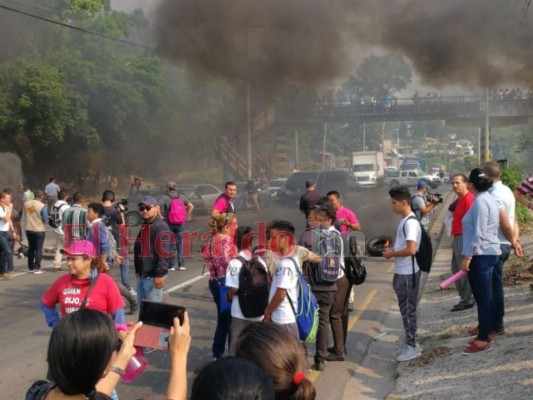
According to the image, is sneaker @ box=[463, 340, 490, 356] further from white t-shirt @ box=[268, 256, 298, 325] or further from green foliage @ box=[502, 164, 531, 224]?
green foliage @ box=[502, 164, 531, 224]

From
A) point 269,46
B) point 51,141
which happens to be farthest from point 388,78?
point 51,141

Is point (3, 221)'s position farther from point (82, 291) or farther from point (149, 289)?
point (82, 291)

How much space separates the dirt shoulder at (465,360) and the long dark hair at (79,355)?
11.1 feet

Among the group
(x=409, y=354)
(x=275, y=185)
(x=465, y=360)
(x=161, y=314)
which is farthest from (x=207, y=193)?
(x=161, y=314)

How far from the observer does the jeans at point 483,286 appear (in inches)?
234

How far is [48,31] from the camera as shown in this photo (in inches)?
1212

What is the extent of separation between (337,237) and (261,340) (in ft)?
12.9

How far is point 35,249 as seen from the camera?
40.2ft

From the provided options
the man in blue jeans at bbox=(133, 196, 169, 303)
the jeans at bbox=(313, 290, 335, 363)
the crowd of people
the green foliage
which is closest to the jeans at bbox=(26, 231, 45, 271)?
the crowd of people

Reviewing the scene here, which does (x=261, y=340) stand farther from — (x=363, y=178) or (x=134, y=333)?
(x=363, y=178)

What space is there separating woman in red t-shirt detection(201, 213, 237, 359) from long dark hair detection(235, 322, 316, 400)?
12.9 feet

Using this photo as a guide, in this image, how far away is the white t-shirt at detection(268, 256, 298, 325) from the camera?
5.27 meters

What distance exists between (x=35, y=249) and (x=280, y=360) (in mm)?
10745

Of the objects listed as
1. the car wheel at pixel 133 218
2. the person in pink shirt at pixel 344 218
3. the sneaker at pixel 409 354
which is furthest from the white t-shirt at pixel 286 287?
the car wheel at pixel 133 218
